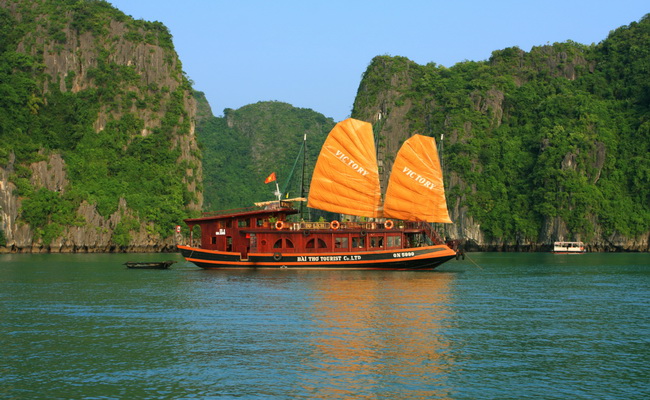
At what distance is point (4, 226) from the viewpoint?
86.1 m

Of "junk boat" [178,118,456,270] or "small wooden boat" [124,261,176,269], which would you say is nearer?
"junk boat" [178,118,456,270]

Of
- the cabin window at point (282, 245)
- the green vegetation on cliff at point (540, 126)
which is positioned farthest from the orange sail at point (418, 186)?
the green vegetation on cliff at point (540, 126)

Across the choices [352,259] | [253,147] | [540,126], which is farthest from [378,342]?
[253,147]

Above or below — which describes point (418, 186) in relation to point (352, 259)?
above

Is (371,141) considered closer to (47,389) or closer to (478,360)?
(478,360)

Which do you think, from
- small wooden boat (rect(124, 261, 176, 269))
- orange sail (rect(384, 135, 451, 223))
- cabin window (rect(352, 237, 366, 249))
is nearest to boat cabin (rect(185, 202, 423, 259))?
cabin window (rect(352, 237, 366, 249))

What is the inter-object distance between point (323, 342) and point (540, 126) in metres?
106

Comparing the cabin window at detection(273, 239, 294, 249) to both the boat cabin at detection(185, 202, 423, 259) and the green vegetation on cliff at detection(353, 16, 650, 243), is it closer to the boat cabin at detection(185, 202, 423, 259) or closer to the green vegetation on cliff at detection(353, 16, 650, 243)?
the boat cabin at detection(185, 202, 423, 259)

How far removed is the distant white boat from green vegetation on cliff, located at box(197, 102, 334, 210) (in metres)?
64.8

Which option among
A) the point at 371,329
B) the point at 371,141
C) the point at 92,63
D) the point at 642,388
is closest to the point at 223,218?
the point at 371,141

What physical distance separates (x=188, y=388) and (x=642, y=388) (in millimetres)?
9957

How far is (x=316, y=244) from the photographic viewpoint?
158 ft

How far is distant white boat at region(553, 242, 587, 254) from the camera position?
319 feet

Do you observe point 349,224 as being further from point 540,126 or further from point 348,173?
point 540,126
